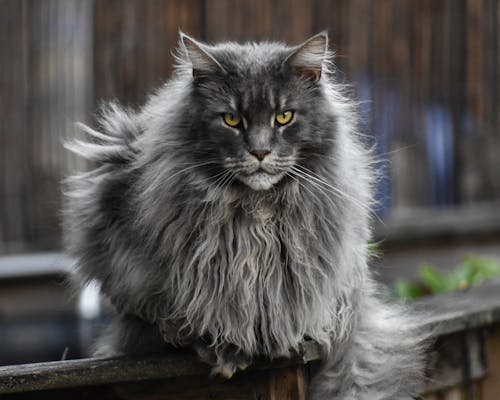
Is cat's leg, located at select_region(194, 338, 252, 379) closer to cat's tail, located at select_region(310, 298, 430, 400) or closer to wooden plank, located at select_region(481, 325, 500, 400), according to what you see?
cat's tail, located at select_region(310, 298, 430, 400)

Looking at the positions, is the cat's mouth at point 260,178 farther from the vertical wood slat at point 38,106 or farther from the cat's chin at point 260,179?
the vertical wood slat at point 38,106

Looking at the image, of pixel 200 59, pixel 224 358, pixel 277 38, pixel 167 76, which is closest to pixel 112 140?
pixel 200 59

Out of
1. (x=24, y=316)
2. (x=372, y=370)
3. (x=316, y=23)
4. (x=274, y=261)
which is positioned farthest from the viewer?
(x=316, y=23)

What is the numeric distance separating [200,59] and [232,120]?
0.24 m

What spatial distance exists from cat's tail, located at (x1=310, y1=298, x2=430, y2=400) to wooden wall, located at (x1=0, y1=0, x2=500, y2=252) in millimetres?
2074

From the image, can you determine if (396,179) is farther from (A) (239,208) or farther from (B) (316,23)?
(A) (239,208)

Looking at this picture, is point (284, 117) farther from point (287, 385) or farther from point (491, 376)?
point (491, 376)

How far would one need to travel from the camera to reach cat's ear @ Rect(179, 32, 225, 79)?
3.06 meters

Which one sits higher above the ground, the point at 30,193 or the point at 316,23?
the point at 316,23

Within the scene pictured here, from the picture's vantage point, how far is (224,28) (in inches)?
262

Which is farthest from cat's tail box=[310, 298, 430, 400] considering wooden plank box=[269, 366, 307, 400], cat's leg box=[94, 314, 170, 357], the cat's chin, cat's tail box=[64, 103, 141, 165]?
cat's tail box=[64, 103, 141, 165]

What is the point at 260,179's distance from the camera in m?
2.99

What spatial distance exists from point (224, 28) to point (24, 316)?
93.3 inches

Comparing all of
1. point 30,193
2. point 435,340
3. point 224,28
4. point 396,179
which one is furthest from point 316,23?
point 435,340
